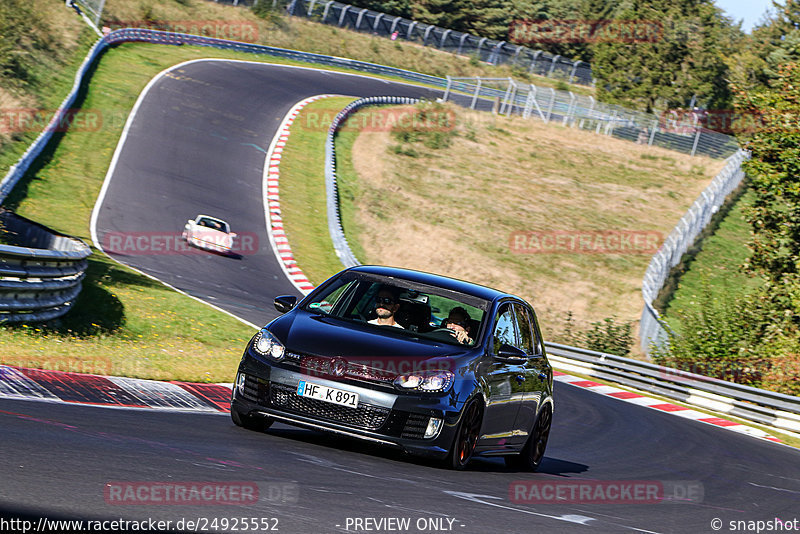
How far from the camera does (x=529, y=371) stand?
9805 millimetres

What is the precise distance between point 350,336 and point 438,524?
2.46 meters

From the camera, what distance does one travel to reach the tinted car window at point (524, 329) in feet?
32.5

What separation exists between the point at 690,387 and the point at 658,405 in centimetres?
192

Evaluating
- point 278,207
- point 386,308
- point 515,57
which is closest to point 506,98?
point 278,207

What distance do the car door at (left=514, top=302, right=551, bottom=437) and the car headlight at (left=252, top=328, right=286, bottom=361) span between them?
235 cm

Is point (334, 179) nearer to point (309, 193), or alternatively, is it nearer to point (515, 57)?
point (309, 193)

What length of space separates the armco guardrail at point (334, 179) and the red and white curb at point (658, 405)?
894cm

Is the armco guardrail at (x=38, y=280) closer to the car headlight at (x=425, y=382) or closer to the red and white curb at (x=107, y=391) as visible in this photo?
the red and white curb at (x=107, y=391)

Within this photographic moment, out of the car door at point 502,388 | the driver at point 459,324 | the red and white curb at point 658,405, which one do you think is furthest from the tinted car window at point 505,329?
the red and white curb at point 658,405

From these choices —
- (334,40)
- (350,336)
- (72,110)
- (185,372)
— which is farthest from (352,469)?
(334,40)

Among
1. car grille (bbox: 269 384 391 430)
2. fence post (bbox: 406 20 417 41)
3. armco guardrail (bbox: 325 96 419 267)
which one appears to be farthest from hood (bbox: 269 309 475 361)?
fence post (bbox: 406 20 417 41)

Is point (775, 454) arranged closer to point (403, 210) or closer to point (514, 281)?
point (514, 281)

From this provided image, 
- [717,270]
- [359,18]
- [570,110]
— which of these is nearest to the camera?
[717,270]

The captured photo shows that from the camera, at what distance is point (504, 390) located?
9.11m
